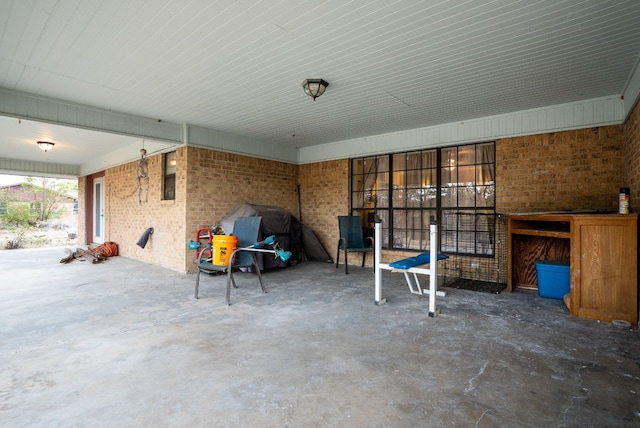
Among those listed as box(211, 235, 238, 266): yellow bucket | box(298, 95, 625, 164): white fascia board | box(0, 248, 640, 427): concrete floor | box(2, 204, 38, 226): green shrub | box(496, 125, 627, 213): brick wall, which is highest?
box(298, 95, 625, 164): white fascia board

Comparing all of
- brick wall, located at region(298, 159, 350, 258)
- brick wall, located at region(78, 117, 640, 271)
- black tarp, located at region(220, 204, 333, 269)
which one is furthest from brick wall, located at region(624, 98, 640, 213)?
black tarp, located at region(220, 204, 333, 269)

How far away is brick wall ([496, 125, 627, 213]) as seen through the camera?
4422 mm

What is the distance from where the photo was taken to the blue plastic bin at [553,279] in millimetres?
4137

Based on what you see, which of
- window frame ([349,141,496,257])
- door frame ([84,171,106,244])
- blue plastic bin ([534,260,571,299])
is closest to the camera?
blue plastic bin ([534,260,571,299])

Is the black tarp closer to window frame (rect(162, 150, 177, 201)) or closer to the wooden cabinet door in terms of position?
window frame (rect(162, 150, 177, 201))

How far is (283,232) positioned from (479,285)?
3.62 metres

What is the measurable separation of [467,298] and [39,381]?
4.30 metres

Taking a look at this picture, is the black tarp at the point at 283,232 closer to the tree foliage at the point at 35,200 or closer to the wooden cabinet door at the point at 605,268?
the wooden cabinet door at the point at 605,268

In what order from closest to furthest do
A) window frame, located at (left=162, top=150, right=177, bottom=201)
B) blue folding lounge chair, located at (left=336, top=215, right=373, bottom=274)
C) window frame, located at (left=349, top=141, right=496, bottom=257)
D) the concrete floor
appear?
the concrete floor, window frame, located at (left=349, top=141, right=496, bottom=257), blue folding lounge chair, located at (left=336, top=215, right=373, bottom=274), window frame, located at (left=162, top=150, right=177, bottom=201)

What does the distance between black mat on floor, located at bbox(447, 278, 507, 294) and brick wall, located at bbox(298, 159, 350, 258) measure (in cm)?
274

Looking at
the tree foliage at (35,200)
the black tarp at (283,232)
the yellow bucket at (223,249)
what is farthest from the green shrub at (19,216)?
the yellow bucket at (223,249)

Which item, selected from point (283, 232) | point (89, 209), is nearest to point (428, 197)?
point (283, 232)

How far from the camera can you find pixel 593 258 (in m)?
3.40

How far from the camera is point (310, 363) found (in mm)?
2424
